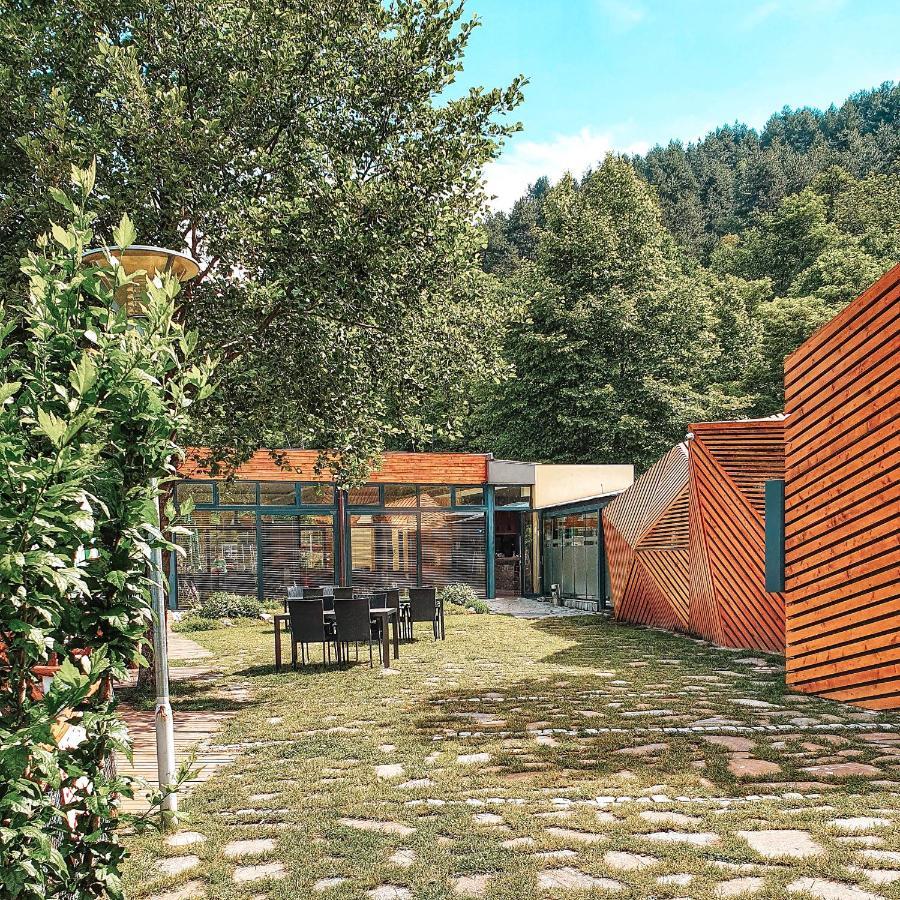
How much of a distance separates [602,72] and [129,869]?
1654 cm

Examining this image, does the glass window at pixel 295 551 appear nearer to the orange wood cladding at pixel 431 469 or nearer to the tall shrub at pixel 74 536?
the orange wood cladding at pixel 431 469

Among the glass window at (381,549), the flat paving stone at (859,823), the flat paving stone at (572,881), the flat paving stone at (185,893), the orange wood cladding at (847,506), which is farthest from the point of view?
the glass window at (381,549)

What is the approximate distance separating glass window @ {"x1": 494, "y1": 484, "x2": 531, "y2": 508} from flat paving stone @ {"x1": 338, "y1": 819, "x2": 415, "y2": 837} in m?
17.8

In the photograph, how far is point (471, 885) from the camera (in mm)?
3693

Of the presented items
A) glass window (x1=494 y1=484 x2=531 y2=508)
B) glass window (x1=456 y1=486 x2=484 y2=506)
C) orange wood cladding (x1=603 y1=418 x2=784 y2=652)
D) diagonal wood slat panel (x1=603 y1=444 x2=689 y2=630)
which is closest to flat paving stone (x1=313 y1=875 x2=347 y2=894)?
orange wood cladding (x1=603 y1=418 x2=784 y2=652)

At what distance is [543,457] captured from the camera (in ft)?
92.3

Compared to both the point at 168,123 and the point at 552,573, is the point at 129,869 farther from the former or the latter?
the point at 552,573

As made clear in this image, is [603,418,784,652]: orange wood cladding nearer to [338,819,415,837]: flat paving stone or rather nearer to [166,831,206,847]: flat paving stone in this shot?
[338,819,415,837]: flat paving stone

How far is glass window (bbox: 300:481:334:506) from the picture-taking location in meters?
21.2

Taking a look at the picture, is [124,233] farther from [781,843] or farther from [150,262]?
[781,843]

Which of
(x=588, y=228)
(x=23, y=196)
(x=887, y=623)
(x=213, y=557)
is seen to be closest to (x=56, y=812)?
(x=887, y=623)

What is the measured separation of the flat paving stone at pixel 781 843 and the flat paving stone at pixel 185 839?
112 inches

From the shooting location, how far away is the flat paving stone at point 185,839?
4.43m

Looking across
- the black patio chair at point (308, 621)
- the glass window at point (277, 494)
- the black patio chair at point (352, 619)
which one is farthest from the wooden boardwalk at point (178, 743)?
the glass window at point (277, 494)
